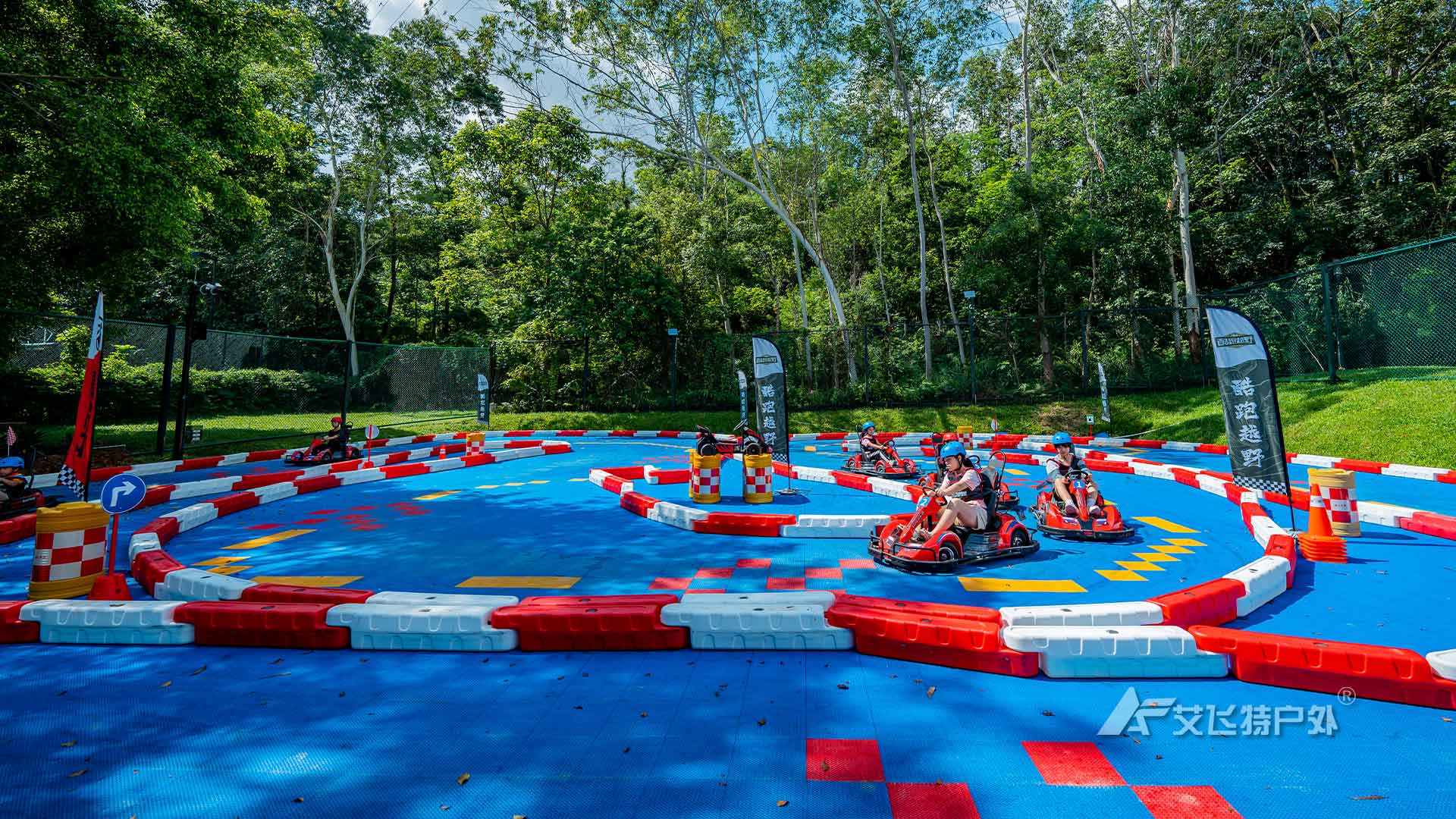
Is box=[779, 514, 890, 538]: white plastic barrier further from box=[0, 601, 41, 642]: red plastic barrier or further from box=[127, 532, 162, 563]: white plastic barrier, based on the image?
box=[127, 532, 162, 563]: white plastic barrier

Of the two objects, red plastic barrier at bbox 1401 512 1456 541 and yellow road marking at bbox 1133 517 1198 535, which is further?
yellow road marking at bbox 1133 517 1198 535

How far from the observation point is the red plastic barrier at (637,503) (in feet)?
28.8

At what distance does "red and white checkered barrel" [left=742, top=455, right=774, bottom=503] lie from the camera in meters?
9.81

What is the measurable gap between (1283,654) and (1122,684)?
0.81 m

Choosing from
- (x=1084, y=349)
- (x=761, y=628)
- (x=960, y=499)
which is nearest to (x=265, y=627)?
(x=761, y=628)

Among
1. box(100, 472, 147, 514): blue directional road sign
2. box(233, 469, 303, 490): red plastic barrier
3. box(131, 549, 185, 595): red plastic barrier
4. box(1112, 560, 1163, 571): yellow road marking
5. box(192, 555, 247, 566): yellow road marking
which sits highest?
box(100, 472, 147, 514): blue directional road sign

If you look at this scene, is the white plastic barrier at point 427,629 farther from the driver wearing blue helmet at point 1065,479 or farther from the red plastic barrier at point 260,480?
the red plastic barrier at point 260,480

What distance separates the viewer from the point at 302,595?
4621 mm

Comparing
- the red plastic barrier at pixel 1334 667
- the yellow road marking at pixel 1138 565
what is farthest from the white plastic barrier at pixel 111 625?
the yellow road marking at pixel 1138 565

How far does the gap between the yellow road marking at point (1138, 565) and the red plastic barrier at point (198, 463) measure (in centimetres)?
1678

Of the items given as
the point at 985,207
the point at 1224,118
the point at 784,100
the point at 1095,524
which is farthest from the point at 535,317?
the point at 1224,118

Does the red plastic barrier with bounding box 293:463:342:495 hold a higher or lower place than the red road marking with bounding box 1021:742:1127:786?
higher

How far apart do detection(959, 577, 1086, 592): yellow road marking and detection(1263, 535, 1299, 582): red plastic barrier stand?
1.60 meters

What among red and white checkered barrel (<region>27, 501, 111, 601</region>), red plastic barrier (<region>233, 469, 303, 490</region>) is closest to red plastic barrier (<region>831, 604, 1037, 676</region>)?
red and white checkered barrel (<region>27, 501, 111, 601</region>)
